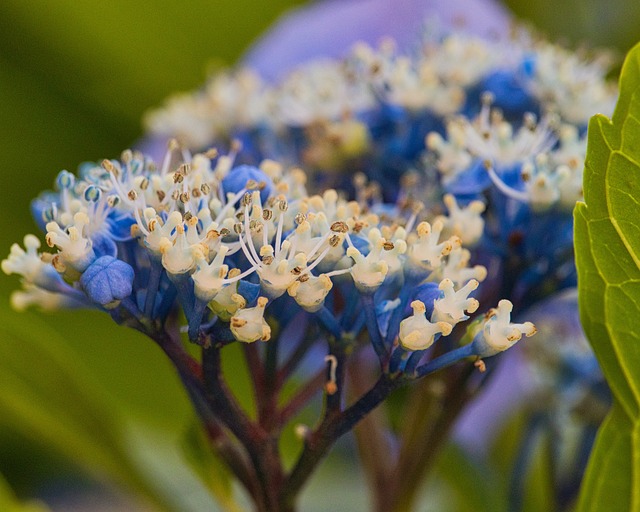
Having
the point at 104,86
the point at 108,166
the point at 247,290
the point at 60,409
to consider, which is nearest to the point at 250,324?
the point at 247,290

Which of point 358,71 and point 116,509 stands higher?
point 358,71

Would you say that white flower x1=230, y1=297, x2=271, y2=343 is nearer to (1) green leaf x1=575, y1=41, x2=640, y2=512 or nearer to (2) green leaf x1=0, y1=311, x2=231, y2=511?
(1) green leaf x1=575, y1=41, x2=640, y2=512

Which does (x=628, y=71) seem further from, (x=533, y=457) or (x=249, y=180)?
(x=533, y=457)

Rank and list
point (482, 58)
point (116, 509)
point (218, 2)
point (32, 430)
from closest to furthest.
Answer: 1. point (482, 58)
2. point (32, 430)
3. point (116, 509)
4. point (218, 2)

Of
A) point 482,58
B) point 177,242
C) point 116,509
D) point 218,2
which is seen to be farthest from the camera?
point 218,2

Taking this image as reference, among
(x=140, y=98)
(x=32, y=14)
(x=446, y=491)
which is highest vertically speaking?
(x=32, y=14)

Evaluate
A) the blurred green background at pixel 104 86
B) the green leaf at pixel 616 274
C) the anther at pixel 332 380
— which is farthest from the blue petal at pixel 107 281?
the blurred green background at pixel 104 86

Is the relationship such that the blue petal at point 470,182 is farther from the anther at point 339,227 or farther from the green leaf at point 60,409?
the green leaf at point 60,409

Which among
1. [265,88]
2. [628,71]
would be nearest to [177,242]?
[628,71]
